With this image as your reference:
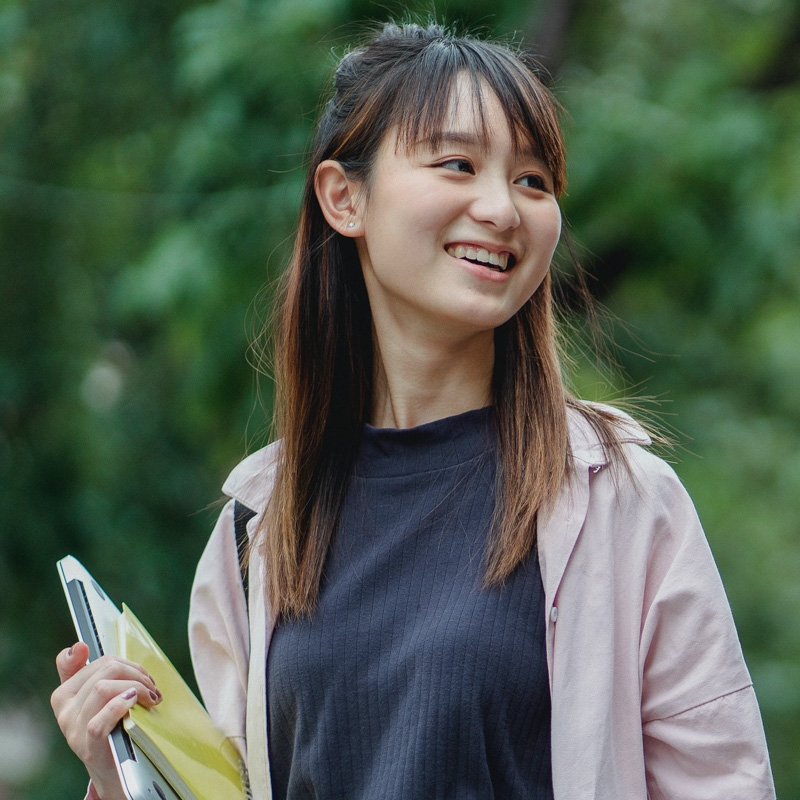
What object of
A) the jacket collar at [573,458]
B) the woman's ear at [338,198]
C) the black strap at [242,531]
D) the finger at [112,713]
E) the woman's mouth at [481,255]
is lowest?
the finger at [112,713]

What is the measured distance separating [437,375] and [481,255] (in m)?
0.22

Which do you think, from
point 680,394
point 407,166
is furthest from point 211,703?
point 680,394

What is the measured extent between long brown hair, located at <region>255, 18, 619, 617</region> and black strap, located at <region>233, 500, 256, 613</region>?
7 cm

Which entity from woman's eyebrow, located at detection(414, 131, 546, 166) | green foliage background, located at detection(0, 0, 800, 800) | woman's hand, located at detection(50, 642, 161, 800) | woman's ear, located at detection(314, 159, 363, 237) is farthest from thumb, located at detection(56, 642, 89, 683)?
green foliage background, located at detection(0, 0, 800, 800)

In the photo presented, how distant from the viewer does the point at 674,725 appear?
4.78 feet

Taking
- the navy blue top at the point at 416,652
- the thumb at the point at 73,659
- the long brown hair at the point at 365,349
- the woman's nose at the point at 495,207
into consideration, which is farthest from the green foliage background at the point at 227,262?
the thumb at the point at 73,659

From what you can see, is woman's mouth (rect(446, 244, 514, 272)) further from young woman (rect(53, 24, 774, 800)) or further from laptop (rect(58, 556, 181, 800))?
laptop (rect(58, 556, 181, 800))

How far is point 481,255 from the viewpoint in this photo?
62.1 inches

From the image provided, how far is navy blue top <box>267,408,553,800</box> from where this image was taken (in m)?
1.48

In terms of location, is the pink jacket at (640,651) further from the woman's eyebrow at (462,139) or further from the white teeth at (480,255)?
the woman's eyebrow at (462,139)

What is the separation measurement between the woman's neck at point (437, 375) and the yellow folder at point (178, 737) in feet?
1.52

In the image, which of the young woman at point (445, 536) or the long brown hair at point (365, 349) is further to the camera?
the long brown hair at point (365, 349)

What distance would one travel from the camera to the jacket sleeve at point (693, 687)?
Result: 1424 mm

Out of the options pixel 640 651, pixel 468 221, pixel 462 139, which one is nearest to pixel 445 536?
pixel 640 651
